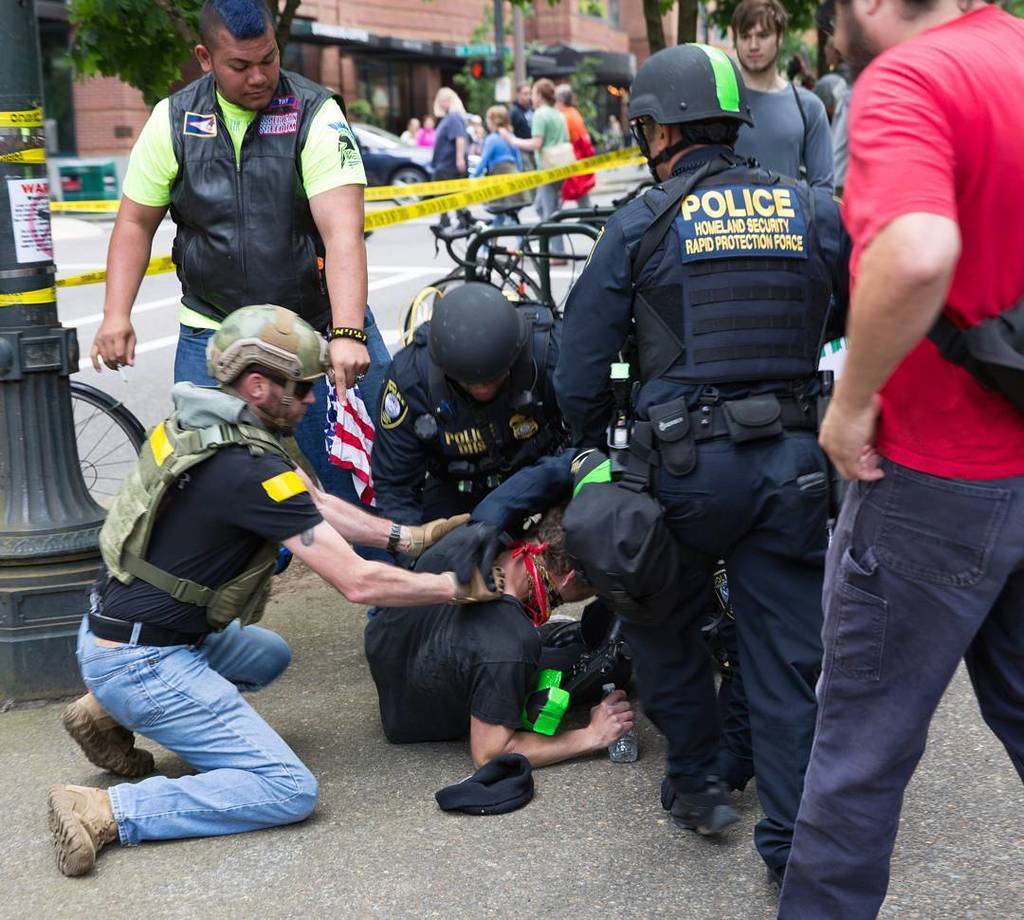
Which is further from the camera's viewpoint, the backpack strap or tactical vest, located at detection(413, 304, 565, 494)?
the backpack strap

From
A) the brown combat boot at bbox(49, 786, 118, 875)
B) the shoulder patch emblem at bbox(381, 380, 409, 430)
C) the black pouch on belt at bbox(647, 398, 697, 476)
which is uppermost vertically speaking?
the black pouch on belt at bbox(647, 398, 697, 476)

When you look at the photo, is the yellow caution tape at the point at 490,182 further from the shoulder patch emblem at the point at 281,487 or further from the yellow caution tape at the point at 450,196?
the shoulder patch emblem at the point at 281,487

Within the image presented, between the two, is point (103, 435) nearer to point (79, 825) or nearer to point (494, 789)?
point (79, 825)

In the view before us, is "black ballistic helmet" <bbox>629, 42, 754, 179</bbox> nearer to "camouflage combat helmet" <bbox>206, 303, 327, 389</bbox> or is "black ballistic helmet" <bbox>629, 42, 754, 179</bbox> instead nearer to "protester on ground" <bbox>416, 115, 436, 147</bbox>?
"camouflage combat helmet" <bbox>206, 303, 327, 389</bbox>

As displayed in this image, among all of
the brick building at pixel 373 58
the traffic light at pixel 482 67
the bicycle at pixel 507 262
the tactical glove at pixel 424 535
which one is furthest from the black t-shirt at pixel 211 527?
the traffic light at pixel 482 67

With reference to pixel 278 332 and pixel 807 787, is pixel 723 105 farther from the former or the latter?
pixel 807 787

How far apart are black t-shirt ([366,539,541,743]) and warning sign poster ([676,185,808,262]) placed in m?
1.23

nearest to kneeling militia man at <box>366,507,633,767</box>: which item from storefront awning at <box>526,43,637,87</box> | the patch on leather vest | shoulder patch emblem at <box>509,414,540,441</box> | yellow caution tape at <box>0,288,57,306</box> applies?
shoulder patch emblem at <box>509,414,540,441</box>

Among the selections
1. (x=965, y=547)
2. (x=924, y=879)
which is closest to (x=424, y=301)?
(x=924, y=879)

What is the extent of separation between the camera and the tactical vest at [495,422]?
4273mm

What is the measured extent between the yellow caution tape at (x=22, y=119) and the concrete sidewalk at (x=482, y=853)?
1893mm

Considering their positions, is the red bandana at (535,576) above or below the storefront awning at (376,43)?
below

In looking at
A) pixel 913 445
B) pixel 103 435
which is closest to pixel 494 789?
pixel 913 445

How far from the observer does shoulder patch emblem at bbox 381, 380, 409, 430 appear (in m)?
4.34
